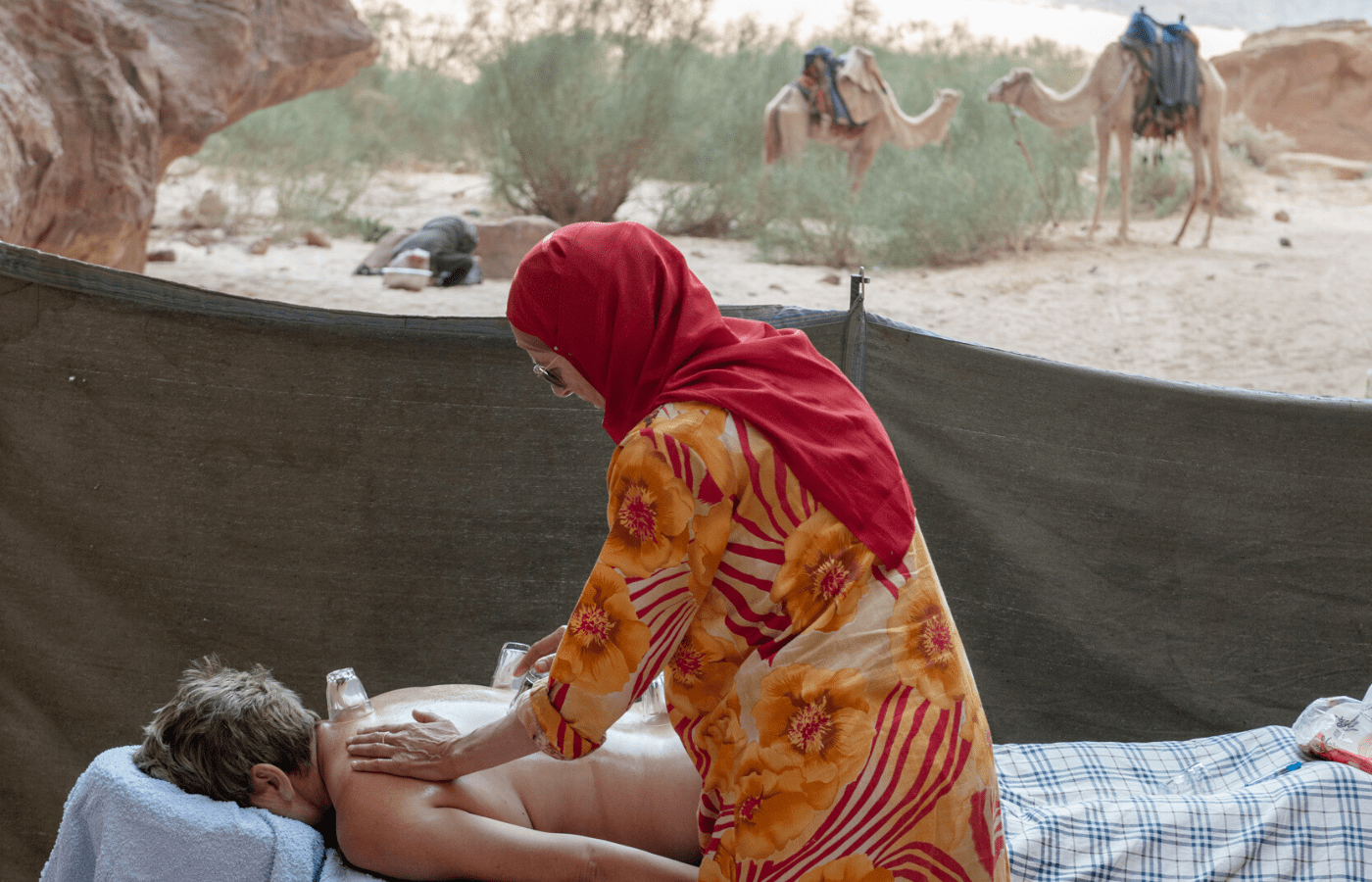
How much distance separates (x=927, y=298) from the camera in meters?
11.2

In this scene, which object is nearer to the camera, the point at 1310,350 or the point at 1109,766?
the point at 1109,766

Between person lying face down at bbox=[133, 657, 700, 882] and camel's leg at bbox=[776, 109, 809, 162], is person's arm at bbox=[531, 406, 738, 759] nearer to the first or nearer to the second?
person lying face down at bbox=[133, 657, 700, 882]

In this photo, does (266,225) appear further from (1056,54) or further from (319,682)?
(1056,54)

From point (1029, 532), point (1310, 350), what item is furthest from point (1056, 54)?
point (1029, 532)

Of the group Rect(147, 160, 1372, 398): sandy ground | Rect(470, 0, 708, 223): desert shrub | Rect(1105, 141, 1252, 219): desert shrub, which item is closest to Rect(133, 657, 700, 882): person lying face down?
Rect(147, 160, 1372, 398): sandy ground

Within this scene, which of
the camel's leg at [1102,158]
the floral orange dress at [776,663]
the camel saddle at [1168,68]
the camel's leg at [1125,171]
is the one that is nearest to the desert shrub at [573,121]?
the camel's leg at [1102,158]

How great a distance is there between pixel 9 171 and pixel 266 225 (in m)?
8.32

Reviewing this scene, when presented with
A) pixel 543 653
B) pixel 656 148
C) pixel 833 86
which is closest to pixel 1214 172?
pixel 833 86

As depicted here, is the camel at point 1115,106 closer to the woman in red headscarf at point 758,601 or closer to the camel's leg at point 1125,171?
the camel's leg at point 1125,171

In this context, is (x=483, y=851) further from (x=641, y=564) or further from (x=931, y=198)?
(x=931, y=198)

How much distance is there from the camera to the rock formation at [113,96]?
5535mm

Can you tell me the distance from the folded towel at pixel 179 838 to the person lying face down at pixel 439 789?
75 millimetres

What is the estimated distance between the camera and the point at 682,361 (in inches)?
58.4

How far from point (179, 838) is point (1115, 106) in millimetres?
12990
